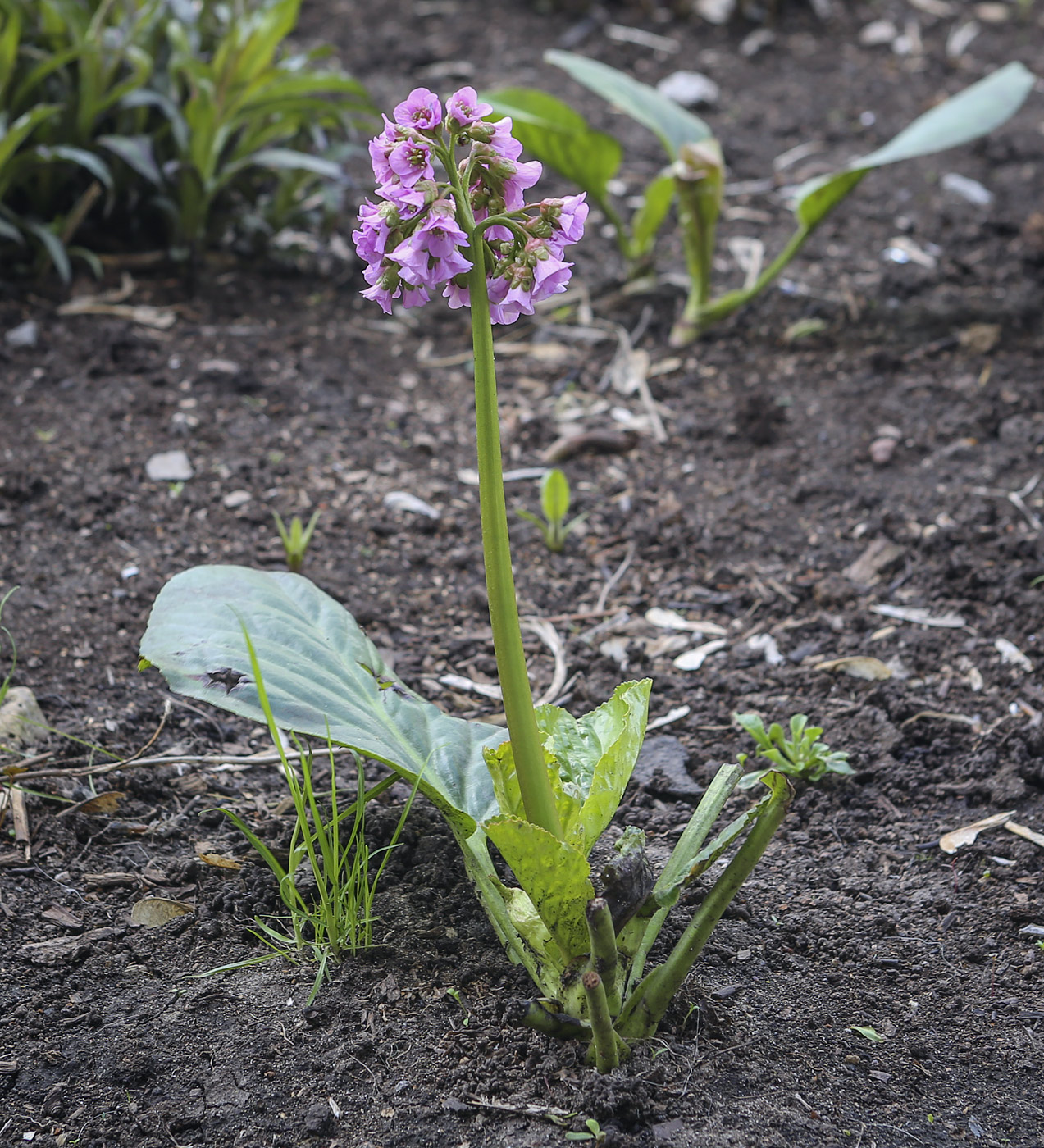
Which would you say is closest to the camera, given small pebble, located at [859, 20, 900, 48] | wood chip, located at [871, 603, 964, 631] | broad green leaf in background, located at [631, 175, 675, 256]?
wood chip, located at [871, 603, 964, 631]

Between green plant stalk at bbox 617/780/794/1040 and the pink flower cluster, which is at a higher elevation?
the pink flower cluster

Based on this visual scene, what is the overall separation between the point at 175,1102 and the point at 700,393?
2379 mm

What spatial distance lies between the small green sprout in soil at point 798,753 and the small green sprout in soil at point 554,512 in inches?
30.2

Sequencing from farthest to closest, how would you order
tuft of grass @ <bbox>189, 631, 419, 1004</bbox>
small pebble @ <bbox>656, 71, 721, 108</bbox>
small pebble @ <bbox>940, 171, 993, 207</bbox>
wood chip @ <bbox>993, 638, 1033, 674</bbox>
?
1. small pebble @ <bbox>656, 71, 721, 108</bbox>
2. small pebble @ <bbox>940, 171, 993, 207</bbox>
3. wood chip @ <bbox>993, 638, 1033, 674</bbox>
4. tuft of grass @ <bbox>189, 631, 419, 1004</bbox>

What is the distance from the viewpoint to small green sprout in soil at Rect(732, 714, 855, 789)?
5.70 feet

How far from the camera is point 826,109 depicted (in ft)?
14.8

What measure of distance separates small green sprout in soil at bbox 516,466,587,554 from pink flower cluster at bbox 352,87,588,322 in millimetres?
1199

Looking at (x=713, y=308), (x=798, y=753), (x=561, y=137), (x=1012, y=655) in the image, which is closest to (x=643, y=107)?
(x=561, y=137)

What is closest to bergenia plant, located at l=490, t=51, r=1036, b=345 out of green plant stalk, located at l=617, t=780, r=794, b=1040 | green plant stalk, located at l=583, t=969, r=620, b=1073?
green plant stalk, located at l=617, t=780, r=794, b=1040

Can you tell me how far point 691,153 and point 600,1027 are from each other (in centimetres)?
256

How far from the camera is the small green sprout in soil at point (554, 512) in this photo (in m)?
2.38

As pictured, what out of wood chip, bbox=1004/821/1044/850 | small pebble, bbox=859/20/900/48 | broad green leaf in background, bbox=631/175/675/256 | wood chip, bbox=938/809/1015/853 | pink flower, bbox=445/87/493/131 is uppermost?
pink flower, bbox=445/87/493/131

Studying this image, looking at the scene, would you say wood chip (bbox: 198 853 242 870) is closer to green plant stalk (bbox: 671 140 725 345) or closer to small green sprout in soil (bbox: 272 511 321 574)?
small green sprout in soil (bbox: 272 511 321 574)

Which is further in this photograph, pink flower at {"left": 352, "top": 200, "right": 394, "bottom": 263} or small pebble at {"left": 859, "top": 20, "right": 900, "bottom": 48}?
small pebble at {"left": 859, "top": 20, "right": 900, "bottom": 48}
